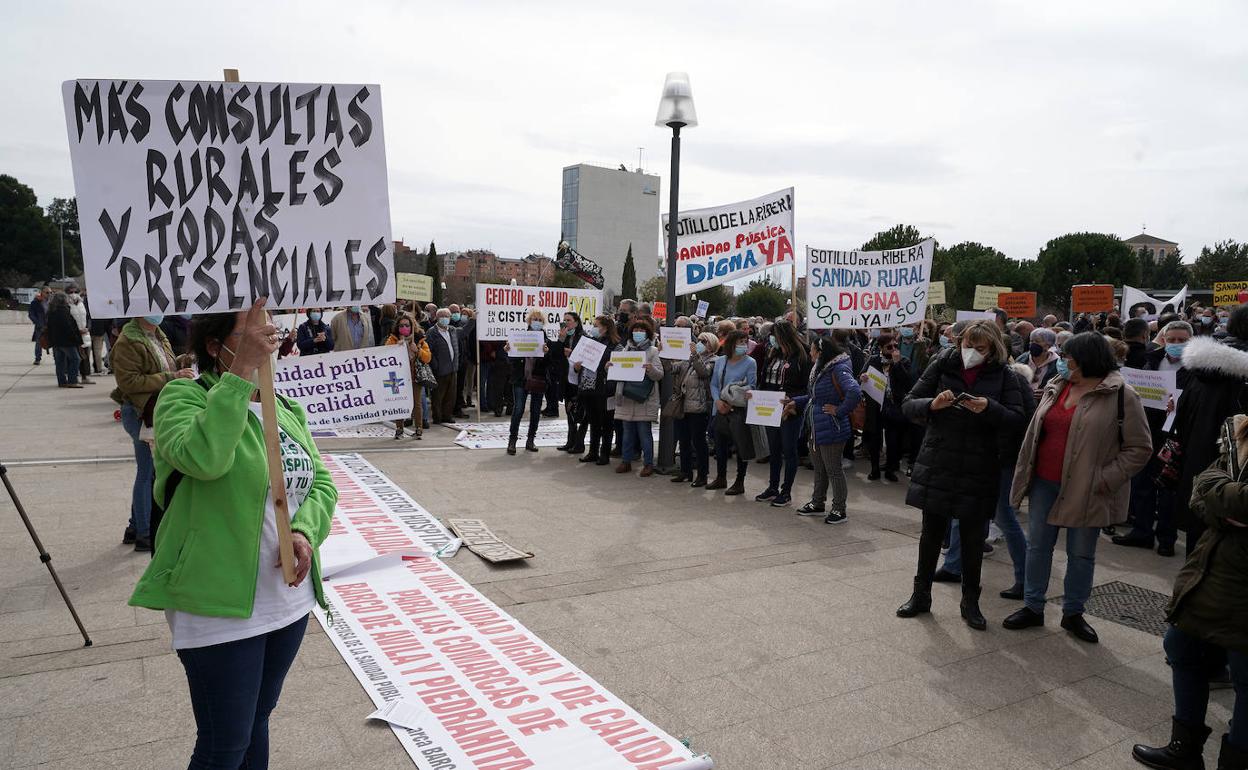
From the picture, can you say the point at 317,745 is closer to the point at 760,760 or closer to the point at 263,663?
the point at 263,663

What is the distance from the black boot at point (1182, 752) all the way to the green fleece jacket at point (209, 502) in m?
3.99

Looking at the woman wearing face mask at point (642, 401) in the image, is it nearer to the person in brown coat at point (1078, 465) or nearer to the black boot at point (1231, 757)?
the person in brown coat at point (1078, 465)

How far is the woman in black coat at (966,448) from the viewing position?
17.7 ft

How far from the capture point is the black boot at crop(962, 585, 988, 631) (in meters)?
5.46

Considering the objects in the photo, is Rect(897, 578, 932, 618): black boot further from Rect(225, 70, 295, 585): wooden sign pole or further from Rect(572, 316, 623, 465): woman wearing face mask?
Rect(572, 316, 623, 465): woman wearing face mask

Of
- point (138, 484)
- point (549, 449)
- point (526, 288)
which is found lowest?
point (549, 449)

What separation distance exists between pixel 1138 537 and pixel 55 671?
8565 millimetres

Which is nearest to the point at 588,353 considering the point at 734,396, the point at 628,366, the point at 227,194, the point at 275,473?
the point at 628,366

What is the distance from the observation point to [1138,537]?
301 inches

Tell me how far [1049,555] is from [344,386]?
688 centimetres

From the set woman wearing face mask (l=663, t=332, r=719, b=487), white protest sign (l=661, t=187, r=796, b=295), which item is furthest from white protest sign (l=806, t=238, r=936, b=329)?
woman wearing face mask (l=663, t=332, r=719, b=487)

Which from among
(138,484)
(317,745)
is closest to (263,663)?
(317,745)

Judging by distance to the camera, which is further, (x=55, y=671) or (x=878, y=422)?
(x=878, y=422)

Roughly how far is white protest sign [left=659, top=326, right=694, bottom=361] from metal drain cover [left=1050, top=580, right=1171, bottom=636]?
5.20 meters
